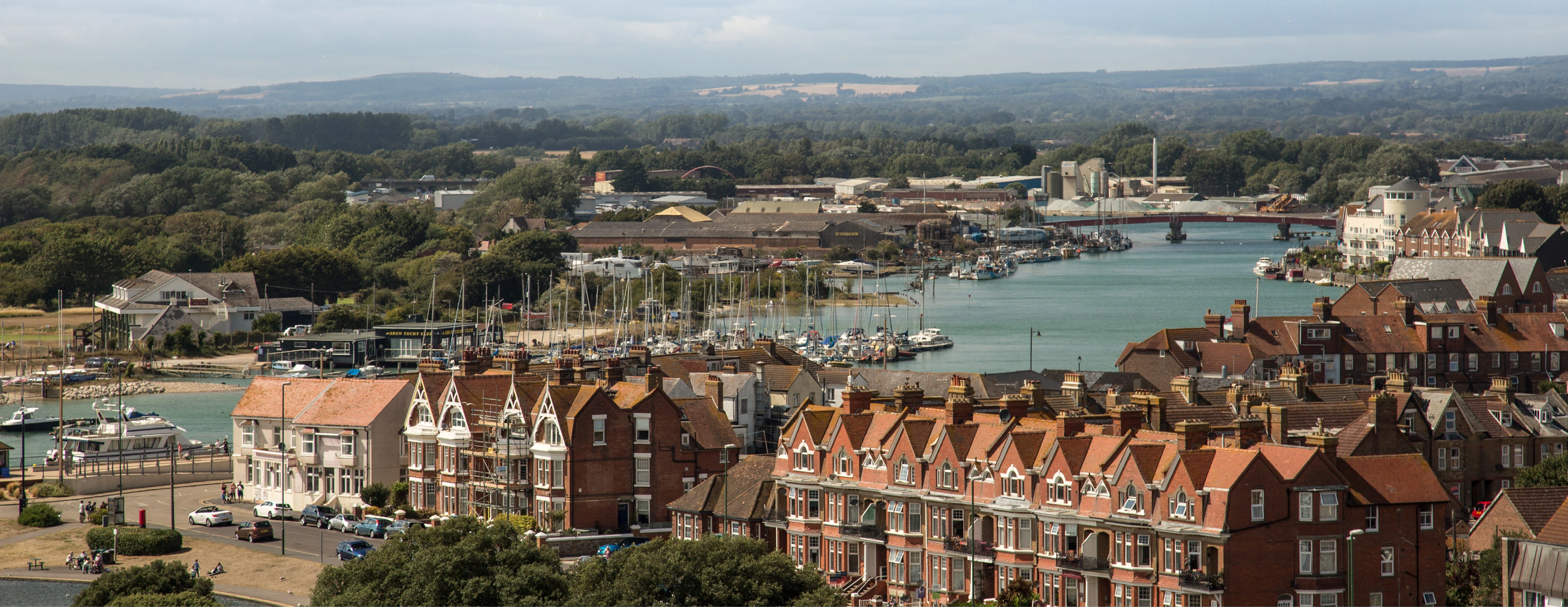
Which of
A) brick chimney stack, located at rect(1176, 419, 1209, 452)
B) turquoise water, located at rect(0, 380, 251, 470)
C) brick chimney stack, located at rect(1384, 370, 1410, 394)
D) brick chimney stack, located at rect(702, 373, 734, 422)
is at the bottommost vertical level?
turquoise water, located at rect(0, 380, 251, 470)

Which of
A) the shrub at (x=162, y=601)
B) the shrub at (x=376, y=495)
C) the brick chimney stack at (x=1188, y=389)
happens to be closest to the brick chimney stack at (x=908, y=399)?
the brick chimney stack at (x=1188, y=389)

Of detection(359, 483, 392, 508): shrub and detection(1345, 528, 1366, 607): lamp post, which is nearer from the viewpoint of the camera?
detection(1345, 528, 1366, 607): lamp post

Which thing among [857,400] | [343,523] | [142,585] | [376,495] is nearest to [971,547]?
[857,400]

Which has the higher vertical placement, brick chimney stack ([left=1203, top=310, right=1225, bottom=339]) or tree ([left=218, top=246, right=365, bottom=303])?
brick chimney stack ([left=1203, top=310, right=1225, bottom=339])

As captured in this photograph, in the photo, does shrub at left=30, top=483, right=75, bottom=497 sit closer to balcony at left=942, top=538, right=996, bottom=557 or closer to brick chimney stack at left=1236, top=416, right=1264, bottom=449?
balcony at left=942, top=538, right=996, bottom=557

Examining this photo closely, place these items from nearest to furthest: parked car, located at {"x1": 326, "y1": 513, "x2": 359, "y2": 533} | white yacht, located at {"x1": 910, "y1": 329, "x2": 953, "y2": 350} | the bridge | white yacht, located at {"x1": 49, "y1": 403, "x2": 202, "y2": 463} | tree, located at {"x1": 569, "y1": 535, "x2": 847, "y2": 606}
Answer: tree, located at {"x1": 569, "y1": 535, "x2": 847, "y2": 606}, parked car, located at {"x1": 326, "y1": 513, "x2": 359, "y2": 533}, white yacht, located at {"x1": 49, "y1": 403, "x2": 202, "y2": 463}, white yacht, located at {"x1": 910, "y1": 329, "x2": 953, "y2": 350}, the bridge

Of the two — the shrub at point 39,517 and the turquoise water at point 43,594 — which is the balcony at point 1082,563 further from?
the shrub at point 39,517

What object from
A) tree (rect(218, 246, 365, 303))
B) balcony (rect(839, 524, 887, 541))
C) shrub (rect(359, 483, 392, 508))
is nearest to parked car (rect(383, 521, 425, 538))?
shrub (rect(359, 483, 392, 508))

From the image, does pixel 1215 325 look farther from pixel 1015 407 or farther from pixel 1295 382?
pixel 1015 407
